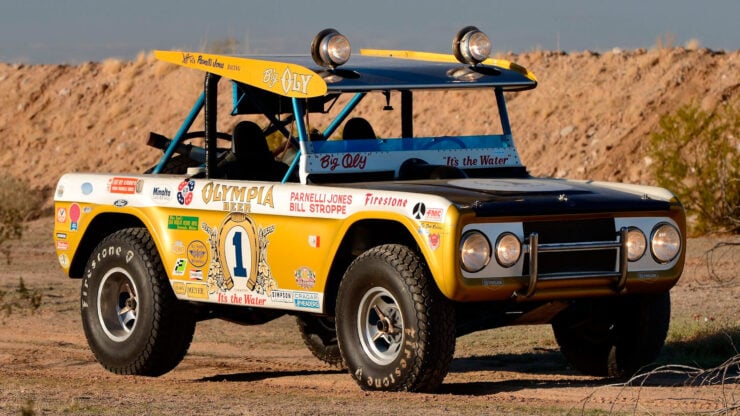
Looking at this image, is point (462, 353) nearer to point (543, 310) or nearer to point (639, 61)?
point (543, 310)

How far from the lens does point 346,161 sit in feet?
32.7

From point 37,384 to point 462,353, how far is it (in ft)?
12.5

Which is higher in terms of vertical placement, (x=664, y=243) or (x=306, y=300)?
(x=664, y=243)

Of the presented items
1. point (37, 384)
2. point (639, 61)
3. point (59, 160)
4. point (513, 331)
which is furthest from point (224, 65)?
point (59, 160)

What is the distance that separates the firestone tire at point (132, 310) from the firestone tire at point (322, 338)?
120cm

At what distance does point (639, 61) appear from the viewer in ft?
119

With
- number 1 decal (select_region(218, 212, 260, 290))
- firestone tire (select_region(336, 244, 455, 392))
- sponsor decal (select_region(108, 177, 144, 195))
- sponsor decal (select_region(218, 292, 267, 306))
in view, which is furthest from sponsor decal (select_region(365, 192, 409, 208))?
sponsor decal (select_region(108, 177, 144, 195))

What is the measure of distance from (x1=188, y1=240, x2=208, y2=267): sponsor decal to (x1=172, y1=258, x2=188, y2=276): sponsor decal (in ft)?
0.18

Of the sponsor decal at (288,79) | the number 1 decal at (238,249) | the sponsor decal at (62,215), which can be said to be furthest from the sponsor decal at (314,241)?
the sponsor decal at (62,215)

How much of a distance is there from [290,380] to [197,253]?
1.09 metres

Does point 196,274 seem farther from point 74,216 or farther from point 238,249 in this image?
point 74,216

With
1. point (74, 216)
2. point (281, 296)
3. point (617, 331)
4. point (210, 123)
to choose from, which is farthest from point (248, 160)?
point (617, 331)

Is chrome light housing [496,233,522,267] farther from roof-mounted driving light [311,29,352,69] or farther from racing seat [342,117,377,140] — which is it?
racing seat [342,117,377,140]

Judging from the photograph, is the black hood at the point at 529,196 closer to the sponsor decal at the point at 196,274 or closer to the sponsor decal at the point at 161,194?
the sponsor decal at the point at 196,274
